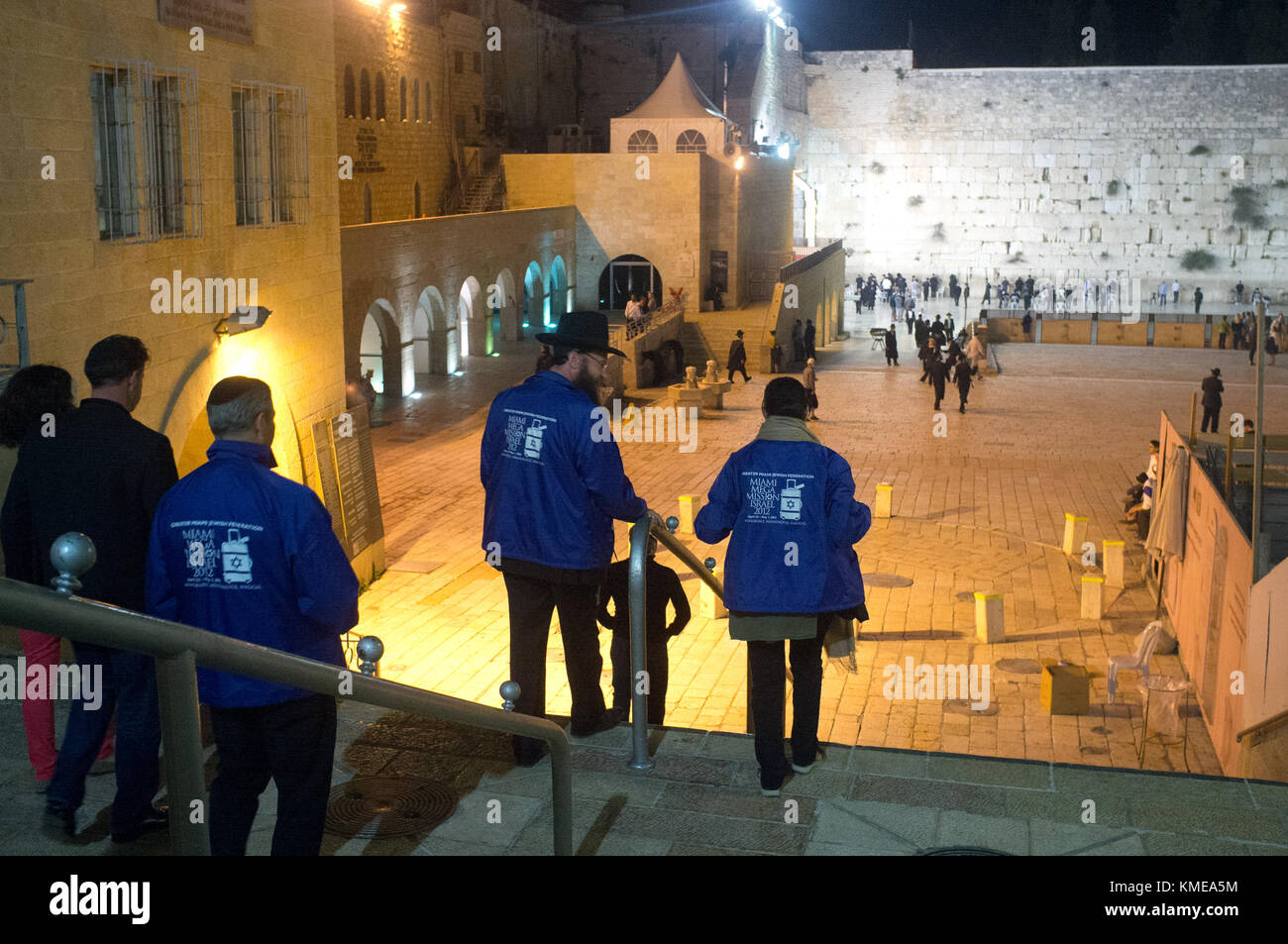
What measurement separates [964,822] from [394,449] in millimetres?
15134

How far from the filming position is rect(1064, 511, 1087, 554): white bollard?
13.4 metres

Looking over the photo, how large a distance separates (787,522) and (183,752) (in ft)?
7.44

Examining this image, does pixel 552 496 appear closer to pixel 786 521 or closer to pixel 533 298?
pixel 786 521

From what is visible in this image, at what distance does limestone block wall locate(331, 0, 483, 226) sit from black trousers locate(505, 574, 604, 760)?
21.4 meters

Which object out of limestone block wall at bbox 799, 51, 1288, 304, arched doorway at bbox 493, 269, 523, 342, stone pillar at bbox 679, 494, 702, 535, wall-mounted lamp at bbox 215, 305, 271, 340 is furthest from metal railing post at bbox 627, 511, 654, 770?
limestone block wall at bbox 799, 51, 1288, 304

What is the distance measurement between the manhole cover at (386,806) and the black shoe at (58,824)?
2.23ft

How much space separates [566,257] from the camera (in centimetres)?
3250

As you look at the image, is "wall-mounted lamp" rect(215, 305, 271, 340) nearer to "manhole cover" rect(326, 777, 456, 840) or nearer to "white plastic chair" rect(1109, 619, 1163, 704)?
"manhole cover" rect(326, 777, 456, 840)

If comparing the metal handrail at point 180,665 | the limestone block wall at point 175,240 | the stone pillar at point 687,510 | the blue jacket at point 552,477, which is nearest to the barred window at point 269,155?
the limestone block wall at point 175,240

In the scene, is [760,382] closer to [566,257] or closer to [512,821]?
[566,257]

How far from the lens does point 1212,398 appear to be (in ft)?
66.9

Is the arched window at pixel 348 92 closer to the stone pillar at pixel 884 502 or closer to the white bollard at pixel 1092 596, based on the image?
the stone pillar at pixel 884 502
